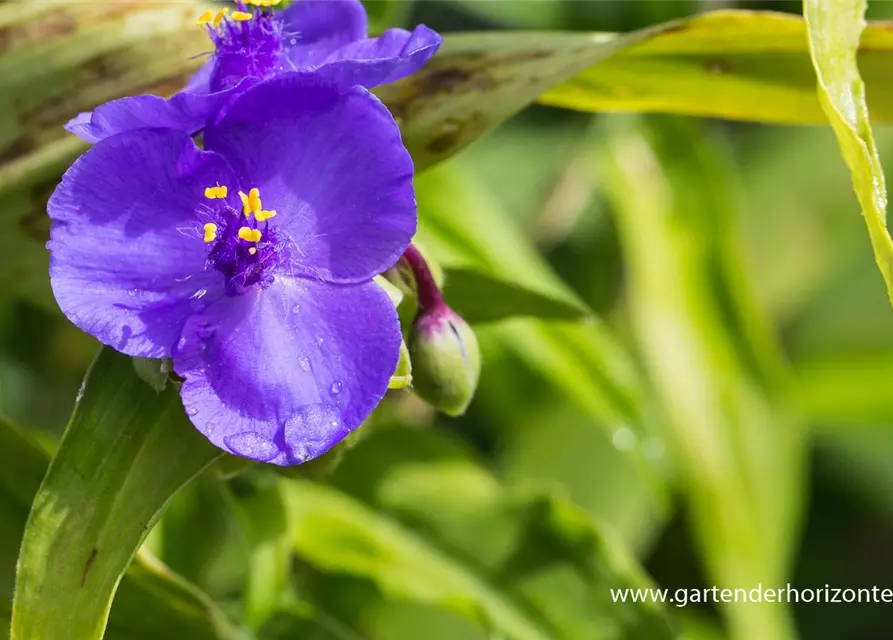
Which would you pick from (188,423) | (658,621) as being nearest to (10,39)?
(188,423)

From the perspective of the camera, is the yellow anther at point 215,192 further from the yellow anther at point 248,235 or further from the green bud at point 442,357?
the green bud at point 442,357

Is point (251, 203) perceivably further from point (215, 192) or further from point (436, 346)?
point (436, 346)

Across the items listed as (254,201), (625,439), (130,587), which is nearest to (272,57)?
(254,201)

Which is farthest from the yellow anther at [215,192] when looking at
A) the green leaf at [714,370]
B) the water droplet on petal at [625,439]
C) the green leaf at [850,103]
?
the green leaf at [714,370]

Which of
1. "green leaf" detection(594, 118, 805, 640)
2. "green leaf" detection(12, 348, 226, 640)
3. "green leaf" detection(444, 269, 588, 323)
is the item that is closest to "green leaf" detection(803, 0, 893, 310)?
"green leaf" detection(444, 269, 588, 323)

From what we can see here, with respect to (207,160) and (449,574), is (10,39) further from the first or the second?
(449,574)

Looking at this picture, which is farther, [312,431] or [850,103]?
[850,103]
